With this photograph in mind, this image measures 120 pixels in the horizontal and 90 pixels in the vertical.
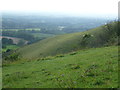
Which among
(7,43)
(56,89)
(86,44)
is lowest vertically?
(7,43)

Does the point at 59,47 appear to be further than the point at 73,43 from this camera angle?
No

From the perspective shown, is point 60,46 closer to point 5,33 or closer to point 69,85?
point 69,85

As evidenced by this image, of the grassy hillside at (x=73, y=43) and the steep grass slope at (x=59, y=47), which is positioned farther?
the steep grass slope at (x=59, y=47)

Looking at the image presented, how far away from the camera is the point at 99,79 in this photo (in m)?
6.82

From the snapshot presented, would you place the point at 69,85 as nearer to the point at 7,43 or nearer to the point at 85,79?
the point at 85,79

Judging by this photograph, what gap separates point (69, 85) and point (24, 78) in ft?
12.7

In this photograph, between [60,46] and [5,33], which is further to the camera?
[5,33]

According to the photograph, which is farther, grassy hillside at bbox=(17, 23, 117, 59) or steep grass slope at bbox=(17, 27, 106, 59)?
steep grass slope at bbox=(17, 27, 106, 59)

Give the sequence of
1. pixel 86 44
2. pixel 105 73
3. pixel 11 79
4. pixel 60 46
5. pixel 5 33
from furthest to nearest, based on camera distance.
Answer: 1. pixel 5 33
2. pixel 60 46
3. pixel 86 44
4. pixel 11 79
5. pixel 105 73

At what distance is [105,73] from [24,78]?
14.3 ft

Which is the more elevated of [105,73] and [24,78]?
[105,73]

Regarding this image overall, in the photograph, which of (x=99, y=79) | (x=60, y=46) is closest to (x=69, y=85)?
(x=99, y=79)

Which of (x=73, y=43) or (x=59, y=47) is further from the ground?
(x=73, y=43)

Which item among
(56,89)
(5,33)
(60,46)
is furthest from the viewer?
(5,33)
